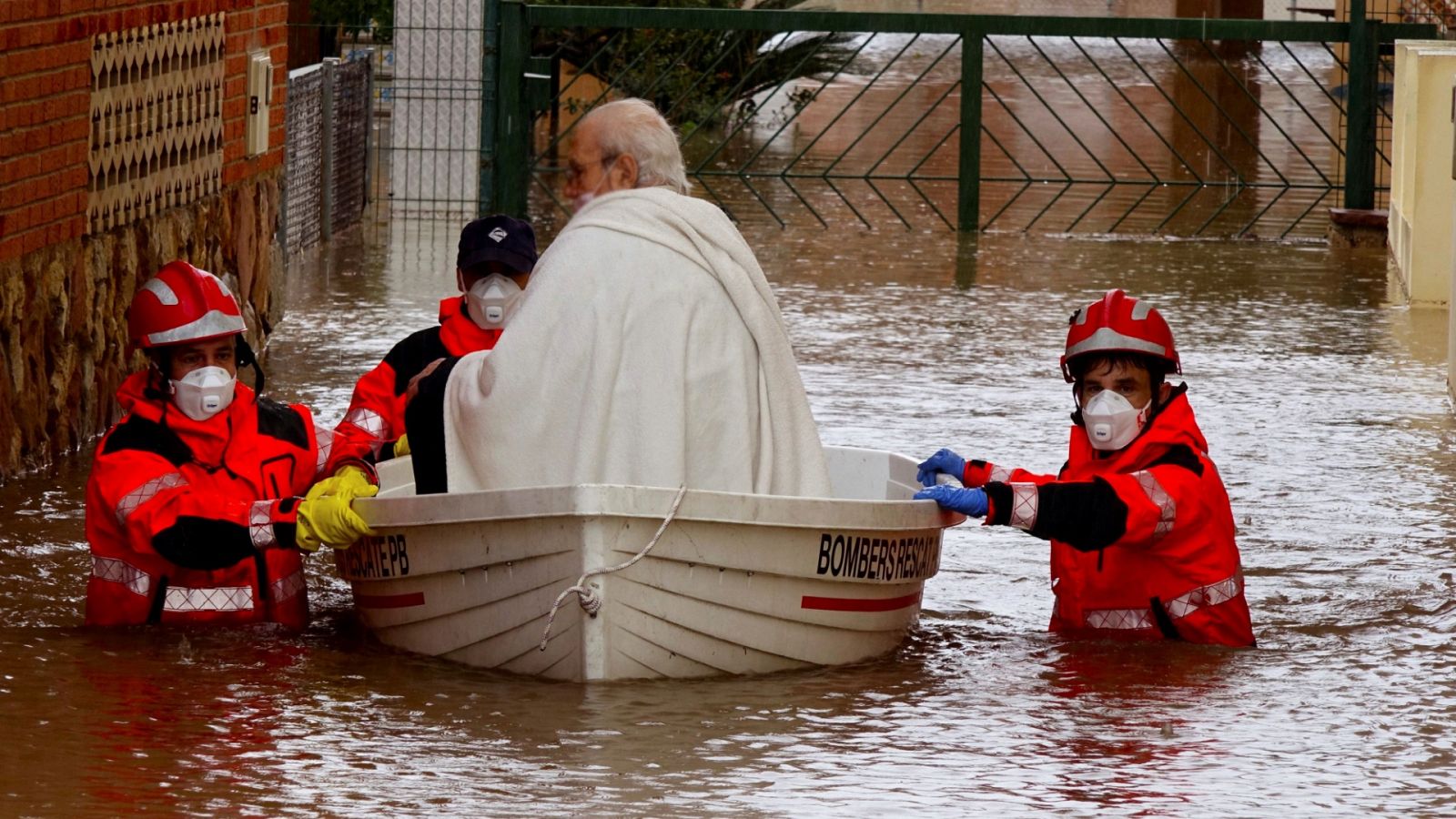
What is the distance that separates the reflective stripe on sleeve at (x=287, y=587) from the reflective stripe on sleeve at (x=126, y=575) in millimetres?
331

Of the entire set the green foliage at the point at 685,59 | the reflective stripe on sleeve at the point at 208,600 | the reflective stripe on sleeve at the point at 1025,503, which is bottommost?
the reflective stripe on sleeve at the point at 208,600

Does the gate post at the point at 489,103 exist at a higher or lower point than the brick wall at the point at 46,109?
higher

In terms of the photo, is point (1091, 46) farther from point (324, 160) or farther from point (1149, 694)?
point (1149, 694)

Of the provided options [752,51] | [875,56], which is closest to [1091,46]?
[875,56]

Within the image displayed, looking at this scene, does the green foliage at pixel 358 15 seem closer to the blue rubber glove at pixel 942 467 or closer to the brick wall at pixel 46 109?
the brick wall at pixel 46 109

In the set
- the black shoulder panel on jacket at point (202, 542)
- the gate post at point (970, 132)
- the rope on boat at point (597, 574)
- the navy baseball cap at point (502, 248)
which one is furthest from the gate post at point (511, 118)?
the rope on boat at point (597, 574)

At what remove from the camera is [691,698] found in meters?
5.68

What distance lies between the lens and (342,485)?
19.7 feet

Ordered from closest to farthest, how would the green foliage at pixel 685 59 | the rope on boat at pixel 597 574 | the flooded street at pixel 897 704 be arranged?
the flooded street at pixel 897 704 < the rope on boat at pixel 597 574 < the green foliage at pixel 685 59

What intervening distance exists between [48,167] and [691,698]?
410cm

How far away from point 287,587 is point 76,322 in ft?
9.97

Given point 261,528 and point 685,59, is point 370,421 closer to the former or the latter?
point 261,528

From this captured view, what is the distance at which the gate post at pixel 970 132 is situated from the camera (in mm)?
17766

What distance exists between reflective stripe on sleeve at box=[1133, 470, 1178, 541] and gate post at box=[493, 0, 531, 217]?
1222cm
